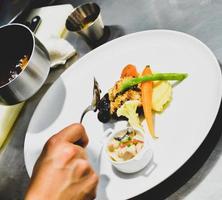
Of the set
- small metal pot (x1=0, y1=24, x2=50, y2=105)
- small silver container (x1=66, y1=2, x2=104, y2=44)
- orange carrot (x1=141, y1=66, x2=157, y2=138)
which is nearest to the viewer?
orange carrot (x1=141, y1=66, x2=157, y2=138)

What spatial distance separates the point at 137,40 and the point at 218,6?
35cm

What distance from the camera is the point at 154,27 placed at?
5.43ft

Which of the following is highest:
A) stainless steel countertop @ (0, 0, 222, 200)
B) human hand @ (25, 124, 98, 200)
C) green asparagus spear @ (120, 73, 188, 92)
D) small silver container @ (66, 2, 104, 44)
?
human hand @ (25, 124, 98, 200)

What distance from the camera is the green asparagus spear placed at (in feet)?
4.32

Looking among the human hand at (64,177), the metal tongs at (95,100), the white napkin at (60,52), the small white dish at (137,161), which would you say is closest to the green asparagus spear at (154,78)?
the metal tongs at (95,100)

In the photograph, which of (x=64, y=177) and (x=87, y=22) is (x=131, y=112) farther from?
→ (x=87, y=22)

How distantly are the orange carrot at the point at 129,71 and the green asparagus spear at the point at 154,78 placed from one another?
77mm

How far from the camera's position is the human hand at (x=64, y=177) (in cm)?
109

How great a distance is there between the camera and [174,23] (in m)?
1.61

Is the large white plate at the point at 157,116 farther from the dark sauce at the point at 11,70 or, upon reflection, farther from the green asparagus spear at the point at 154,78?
the dark sauce at the point at 11,70

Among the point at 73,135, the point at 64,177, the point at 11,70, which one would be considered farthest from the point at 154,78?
the point at 11,70

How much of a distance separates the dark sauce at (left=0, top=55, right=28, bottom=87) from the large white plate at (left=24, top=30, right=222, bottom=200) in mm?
173

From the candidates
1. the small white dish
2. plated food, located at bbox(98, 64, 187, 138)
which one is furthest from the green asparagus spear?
the small white dish

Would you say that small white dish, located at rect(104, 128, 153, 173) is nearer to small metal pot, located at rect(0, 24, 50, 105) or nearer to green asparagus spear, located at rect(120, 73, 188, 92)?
green asparagus spear, located at rect(120, 73, 188, 92)
